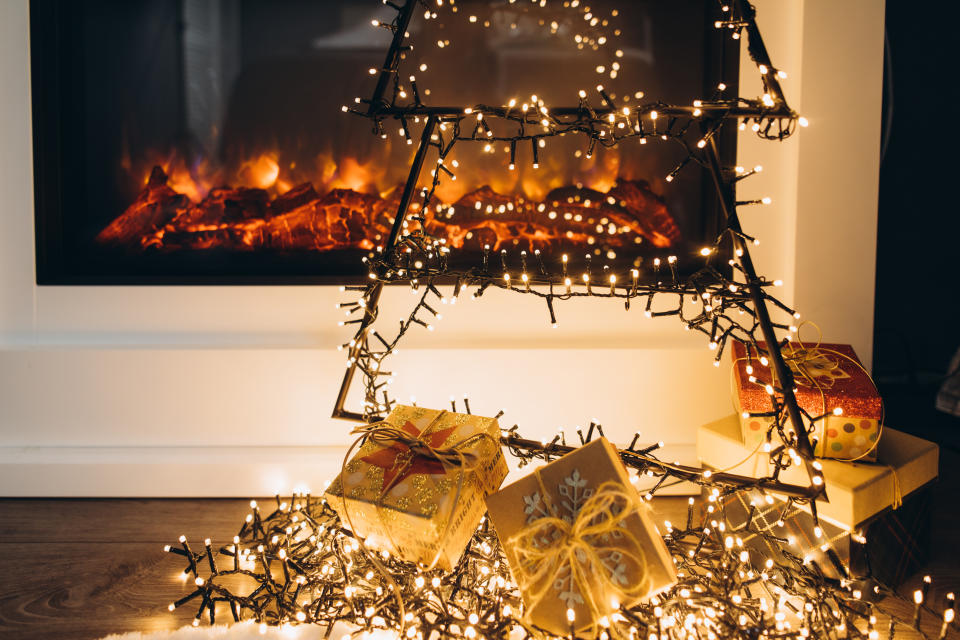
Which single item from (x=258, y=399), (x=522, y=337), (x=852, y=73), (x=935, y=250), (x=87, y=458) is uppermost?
(x=852, y=73)

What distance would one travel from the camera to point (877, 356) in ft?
6.53

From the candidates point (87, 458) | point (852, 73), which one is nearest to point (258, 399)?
point (87, 458)

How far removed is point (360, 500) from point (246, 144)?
1.06 meters

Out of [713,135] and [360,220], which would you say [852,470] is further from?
[360,220]

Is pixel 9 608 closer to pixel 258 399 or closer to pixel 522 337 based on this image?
pixel 258 399

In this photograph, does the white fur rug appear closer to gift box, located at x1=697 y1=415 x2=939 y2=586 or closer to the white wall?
the white wall

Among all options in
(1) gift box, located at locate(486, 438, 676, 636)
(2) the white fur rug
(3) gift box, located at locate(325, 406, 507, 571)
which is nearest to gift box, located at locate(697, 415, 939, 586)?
(1) gift box, located at locate(486, 438, 676, 636)

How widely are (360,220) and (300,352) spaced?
380 mm

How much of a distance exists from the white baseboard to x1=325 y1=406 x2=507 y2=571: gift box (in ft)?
1.75

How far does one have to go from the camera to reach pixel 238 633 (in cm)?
96

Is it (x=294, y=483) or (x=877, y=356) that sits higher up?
(x=877, y=356)

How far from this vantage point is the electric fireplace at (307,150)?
1.51 meters

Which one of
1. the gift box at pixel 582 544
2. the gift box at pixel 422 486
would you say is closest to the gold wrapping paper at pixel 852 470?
the gift box at pixel 582 544

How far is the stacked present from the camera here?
985 millimetres
